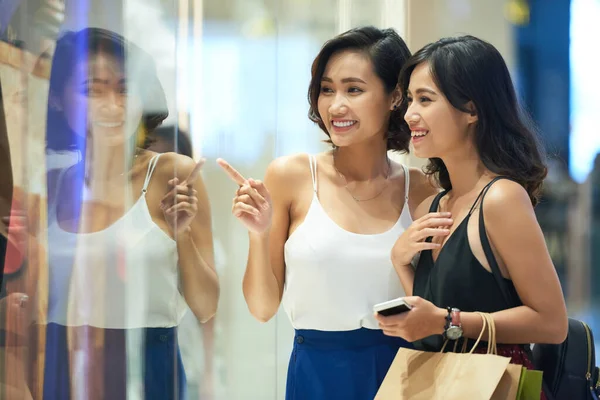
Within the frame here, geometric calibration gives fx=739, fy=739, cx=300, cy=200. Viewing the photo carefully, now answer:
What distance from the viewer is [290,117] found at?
2.55m

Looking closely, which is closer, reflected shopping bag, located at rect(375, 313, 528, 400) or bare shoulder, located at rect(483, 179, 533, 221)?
reflected shopping bag, located at rect(375, 313, 528, 400)

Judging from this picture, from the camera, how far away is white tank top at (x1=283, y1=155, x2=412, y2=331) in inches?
71.5

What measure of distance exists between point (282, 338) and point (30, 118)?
114cm

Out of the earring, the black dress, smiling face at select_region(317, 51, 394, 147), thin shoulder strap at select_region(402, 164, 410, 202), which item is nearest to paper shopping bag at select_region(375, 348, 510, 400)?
the black dress

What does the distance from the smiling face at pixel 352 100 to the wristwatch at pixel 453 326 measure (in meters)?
0.58

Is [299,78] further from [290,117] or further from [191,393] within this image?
[191,393]

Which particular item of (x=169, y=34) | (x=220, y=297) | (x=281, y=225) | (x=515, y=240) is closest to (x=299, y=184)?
(x=281, y=225)

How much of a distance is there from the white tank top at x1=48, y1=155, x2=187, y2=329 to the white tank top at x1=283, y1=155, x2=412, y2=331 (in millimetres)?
324

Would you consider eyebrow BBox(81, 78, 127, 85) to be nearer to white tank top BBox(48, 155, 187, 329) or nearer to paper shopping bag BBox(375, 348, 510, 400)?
white tank top BBox(48, 155, 187, 329)

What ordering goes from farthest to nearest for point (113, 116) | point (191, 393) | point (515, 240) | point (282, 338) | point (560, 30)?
point (560, 30)
point (282, 338)
point (191, 393)
point (113, 116)
point (515, 240)

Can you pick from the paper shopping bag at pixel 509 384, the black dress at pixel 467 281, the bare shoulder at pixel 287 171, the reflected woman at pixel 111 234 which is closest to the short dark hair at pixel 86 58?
the reflected woman at pixel 111 234

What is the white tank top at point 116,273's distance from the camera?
1768mm

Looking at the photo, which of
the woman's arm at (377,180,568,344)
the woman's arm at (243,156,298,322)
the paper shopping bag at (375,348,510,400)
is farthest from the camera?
the woman's arm at (243,156,298,322)

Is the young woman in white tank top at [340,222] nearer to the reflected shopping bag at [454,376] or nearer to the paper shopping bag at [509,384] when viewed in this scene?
the reflected shopping bag at [454,376]
